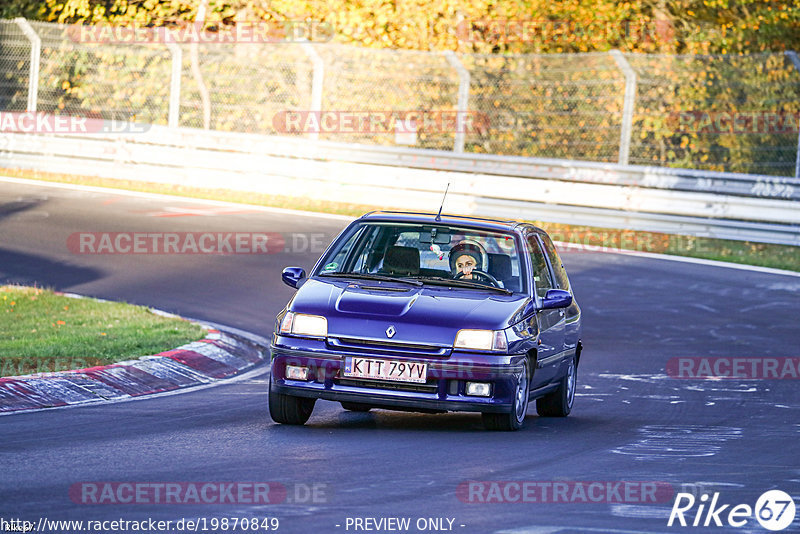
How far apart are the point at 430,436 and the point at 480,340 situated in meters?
0.68

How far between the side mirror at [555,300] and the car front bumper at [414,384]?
0.95 m

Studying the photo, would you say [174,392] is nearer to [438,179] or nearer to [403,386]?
[403,386]

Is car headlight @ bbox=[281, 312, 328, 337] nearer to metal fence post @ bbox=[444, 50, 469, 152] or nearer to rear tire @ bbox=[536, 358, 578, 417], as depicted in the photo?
rear tire @ bbox=[536, 358, 578, 417]

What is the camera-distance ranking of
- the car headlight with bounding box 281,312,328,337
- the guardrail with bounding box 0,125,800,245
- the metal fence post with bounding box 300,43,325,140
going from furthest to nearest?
the metal fence post with bounding box 300,43,325,140
the guardrail with bounding box 0,125,800,245
the car headlight with bounding box 281,312,328,337

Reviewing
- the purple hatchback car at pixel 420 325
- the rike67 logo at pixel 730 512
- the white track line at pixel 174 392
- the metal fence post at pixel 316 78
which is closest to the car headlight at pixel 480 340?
the purple hatchback car at pixel 420 325

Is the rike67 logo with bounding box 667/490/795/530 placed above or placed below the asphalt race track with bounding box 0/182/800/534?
above

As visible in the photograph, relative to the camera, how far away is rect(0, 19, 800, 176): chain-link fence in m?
24.7

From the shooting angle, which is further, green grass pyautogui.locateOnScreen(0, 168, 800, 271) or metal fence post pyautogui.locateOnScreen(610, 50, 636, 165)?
metal fence post pyautogui.locateOnScreen(610, 50, 636, 165)

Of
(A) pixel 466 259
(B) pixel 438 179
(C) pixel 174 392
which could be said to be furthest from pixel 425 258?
(B) pixel 438 179

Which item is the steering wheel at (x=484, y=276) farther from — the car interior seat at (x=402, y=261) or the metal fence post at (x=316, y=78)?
the metal fence post at (x=316, y=78)

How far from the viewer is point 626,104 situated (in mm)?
23094

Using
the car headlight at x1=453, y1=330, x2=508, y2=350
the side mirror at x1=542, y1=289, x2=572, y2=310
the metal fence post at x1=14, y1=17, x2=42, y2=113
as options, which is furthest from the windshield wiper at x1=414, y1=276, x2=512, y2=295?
the metal fence post at x1=14, y1=17, x2=42, y2=113

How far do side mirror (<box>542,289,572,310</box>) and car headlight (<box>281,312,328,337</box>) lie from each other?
1.64 m

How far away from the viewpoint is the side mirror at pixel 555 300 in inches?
383
